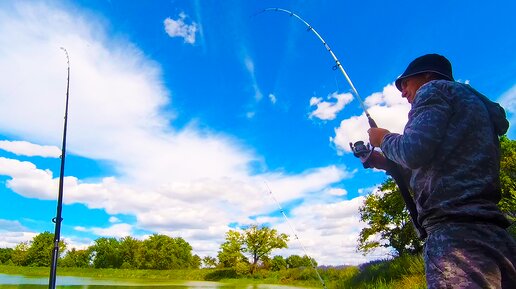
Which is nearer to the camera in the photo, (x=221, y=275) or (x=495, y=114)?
(x=495, y=114)

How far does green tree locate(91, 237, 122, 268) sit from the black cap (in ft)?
263

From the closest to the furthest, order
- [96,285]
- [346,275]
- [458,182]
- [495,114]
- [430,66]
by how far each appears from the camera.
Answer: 1. [458,182]
2. [495,114]
3. [430,66]
4. [346,275]
5. [96,285]

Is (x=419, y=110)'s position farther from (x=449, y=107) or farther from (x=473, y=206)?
(x=473, y=206)

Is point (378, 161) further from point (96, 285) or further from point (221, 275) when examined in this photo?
point (221, 275)

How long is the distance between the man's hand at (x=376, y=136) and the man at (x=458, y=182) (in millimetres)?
141

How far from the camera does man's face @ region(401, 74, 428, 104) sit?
2.12m

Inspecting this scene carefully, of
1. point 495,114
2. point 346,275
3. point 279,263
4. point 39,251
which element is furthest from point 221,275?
point 495,114

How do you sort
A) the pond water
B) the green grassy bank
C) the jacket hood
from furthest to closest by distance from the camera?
1. the pond water
2. the green grassy bank
3. the jacket hood

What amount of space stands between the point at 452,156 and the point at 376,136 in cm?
48

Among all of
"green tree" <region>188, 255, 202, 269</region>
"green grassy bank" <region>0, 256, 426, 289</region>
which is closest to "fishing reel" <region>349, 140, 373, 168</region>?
"green grassy bank" <region>0, 256, 426, 289</region>

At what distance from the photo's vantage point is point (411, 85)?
2164 millimetres

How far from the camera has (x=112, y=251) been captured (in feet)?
242

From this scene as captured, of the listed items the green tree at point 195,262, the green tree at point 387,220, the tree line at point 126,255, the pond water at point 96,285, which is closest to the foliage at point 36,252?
the tree line at point 126,255

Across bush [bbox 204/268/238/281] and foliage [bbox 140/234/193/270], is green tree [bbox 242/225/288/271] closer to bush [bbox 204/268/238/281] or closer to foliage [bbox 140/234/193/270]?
bush [bbox 204/268/238/281]
